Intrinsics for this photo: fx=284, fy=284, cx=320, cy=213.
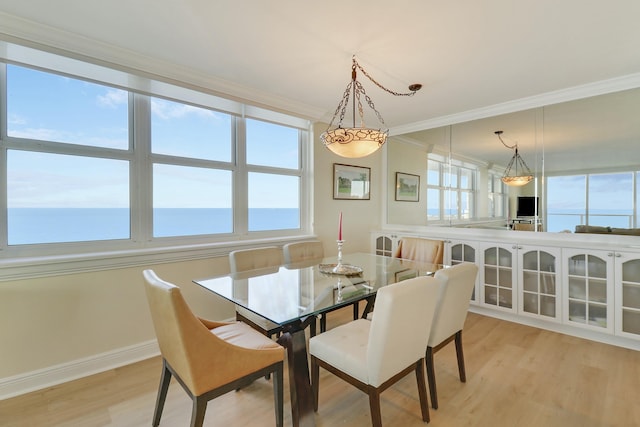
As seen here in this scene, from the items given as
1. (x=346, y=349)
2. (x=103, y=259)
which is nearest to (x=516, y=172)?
(x=346, y=349)

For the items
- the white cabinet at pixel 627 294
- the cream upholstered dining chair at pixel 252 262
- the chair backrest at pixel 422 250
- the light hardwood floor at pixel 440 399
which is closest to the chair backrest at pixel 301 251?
the cream upholstered dining chair at pixel 252 262

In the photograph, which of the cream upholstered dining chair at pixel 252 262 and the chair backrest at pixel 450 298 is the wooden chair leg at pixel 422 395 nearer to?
the chair backrest at pixel 450 298

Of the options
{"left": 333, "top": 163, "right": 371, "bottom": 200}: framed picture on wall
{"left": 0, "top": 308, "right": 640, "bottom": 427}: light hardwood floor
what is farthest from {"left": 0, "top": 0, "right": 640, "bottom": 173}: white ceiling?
{"left": 0, "top": 308, "right": 640, "bottom": 427}: light hardwood floor

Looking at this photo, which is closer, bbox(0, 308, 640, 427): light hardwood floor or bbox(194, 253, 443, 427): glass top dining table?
bbox(194, 253, 443, 427): glass top dining table

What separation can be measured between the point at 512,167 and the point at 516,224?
0.67m

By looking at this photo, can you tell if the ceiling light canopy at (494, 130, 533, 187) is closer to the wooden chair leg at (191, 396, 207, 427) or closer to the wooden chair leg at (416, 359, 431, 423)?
the wooden chair leg at (416, 359, 431, 423)

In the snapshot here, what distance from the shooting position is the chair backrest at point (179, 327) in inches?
47.4

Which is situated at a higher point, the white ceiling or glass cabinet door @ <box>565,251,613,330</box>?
the white ceiling

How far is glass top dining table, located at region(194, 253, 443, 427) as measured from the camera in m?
1.52

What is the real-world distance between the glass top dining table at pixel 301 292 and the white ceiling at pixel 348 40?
170cm

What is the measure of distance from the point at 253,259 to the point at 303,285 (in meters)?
0.70

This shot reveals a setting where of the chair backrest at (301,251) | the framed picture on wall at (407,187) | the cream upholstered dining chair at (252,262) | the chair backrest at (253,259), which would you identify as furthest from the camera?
the framed picture on wall at (407,187)

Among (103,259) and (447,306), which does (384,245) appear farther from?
(103,259)

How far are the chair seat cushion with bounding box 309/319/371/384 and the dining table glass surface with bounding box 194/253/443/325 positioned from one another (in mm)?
201
